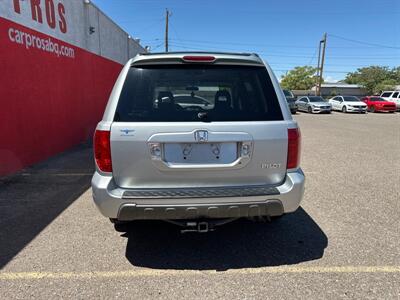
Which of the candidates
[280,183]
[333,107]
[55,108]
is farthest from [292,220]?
[333,107]

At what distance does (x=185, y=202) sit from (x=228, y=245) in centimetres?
103

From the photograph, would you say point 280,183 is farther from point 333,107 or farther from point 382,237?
point 333,107

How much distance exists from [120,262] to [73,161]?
16.1 feet

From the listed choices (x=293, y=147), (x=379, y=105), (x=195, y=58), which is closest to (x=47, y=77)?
(x=195, y=58)

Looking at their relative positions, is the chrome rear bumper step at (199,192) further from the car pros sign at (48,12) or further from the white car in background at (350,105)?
the white car in background at (350,105)

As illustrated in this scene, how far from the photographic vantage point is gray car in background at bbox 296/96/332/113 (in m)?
26.1

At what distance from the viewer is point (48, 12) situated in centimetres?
761

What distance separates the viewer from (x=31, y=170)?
6551mm

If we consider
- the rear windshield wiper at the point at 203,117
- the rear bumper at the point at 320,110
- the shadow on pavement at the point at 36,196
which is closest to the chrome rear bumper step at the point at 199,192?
the rear windshield wiper at the point at 203,117

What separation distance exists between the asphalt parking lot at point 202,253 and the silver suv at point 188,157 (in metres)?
0.54

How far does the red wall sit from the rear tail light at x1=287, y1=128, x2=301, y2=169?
17.9ft

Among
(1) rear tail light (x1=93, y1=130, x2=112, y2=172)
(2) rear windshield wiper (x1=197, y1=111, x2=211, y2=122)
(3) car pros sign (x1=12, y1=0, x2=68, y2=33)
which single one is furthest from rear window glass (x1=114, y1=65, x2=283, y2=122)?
(3) car pros sign (x1=12, y1=0, x2=68, y2=33)

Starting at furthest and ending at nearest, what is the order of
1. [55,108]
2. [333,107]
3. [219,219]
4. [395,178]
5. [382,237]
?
[333,107]
[55,108]
[395,178]
[382,237]
[219,219]

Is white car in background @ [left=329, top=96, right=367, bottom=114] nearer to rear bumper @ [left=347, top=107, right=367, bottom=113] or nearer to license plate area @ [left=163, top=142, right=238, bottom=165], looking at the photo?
rear bumper @ [left=347, top=107, right=367, bottom=113]
